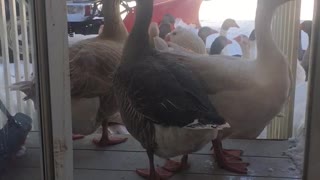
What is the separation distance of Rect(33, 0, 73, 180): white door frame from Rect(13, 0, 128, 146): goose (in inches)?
6.0

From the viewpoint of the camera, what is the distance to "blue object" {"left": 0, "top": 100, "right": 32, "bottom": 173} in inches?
33.9

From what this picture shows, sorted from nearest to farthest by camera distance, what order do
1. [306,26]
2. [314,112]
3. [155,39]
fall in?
1. [314,112]
2. [306,26]
3. [155,39]

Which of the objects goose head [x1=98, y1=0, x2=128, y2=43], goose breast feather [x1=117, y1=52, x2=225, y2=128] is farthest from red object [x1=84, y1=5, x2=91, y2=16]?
goose breast feather [x1=117, y1=52, x2=225, y2=128]

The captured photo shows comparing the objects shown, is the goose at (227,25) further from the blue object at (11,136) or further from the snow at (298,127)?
the blue object at (11,136)

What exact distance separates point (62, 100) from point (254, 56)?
17.6 inches

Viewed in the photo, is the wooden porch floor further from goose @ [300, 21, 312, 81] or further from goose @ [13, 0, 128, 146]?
goose @ [300, 21, 312, 81]

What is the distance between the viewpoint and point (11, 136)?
904 mm

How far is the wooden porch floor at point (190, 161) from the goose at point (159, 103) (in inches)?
1.1

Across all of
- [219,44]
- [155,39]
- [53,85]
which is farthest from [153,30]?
[53,85]

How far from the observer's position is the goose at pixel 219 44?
91 cm

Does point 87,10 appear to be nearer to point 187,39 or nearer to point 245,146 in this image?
point 187,39

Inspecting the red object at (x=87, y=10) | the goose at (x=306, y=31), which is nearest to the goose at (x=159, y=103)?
the red object at (x=87, y=10)

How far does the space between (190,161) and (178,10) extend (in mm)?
347

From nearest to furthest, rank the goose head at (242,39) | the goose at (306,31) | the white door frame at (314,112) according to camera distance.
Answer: the white door frame at (314,112), the goose at (306,31), the goose head at (242,39)
